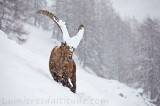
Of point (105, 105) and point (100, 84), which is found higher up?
point (100, 84)

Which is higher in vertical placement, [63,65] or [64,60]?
Answer: [64,60]

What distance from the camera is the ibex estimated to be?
7484 millimetres

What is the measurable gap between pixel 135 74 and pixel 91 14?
15.7m

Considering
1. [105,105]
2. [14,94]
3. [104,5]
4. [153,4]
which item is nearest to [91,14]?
[104,5]

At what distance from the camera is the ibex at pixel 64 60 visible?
748 centimetres

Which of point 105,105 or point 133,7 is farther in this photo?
point 133,7

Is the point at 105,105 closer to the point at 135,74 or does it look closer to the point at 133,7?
the point at 135,74

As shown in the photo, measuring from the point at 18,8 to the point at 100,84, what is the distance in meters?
9.78

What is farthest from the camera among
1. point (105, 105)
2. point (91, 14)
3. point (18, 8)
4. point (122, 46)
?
point (122, 46)

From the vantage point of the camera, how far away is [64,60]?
7656 millimetres

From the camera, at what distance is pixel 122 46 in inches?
2398

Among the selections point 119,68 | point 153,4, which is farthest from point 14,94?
point 153,4

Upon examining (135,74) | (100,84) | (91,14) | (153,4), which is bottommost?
(100,84)

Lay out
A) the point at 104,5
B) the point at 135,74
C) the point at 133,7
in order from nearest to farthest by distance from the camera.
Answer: the point at 135,74 → the point at 104,5 → the point at 133,7
